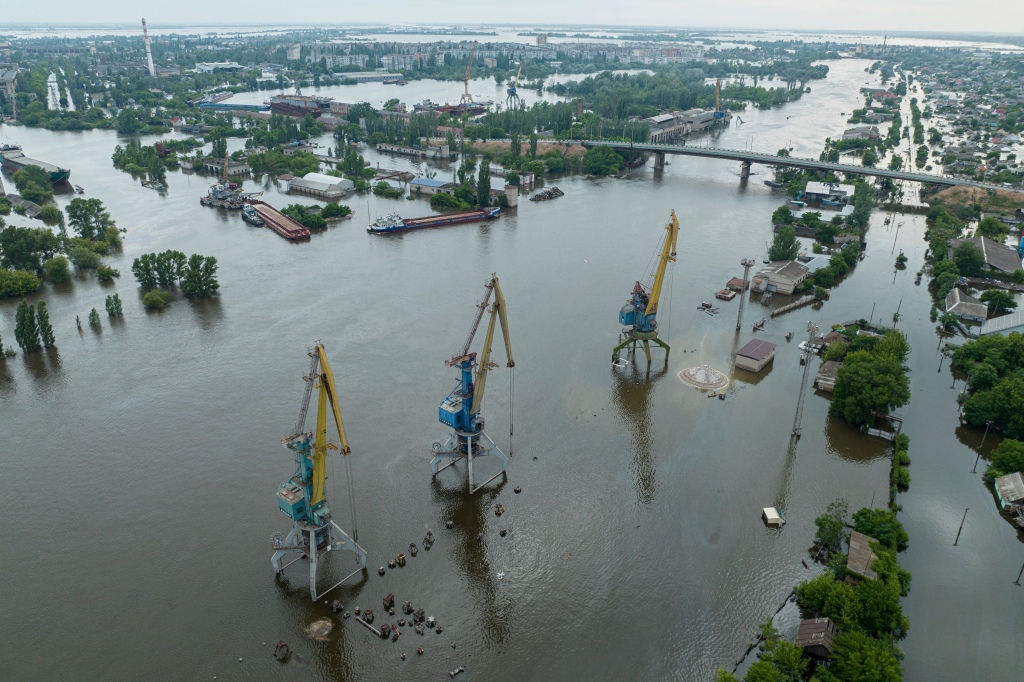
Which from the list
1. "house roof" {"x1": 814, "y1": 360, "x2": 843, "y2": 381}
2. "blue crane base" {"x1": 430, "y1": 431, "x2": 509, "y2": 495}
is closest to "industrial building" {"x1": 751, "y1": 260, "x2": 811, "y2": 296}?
"house roof" {"x1": 814, "y1": 360, "x2": 843, "y2": 381}

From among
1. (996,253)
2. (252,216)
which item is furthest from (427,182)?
(996,253)

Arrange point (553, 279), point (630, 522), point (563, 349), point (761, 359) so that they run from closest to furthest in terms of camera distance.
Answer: point (630, 522), point (761, 359), point (563, 349), point (553, 279)

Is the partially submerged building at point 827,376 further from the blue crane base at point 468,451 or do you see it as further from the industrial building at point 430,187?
the industrial building at point 430,187

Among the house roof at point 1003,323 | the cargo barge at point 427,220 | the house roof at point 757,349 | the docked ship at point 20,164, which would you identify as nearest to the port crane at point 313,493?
the house roof at point 757,349

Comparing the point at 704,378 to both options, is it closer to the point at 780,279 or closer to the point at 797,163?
the point at 780,279

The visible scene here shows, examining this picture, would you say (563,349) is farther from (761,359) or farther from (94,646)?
(94,646)

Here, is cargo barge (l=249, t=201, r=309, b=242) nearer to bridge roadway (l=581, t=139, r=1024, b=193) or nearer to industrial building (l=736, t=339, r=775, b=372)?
→ industrial building (l=736, t=339, r=775, b=372)

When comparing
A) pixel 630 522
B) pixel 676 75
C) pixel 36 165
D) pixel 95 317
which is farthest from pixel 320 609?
pixel 676 75
